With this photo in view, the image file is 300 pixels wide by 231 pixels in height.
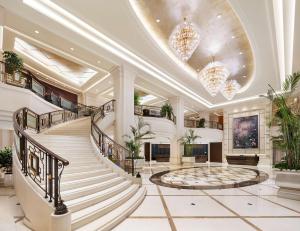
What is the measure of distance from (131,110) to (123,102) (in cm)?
60

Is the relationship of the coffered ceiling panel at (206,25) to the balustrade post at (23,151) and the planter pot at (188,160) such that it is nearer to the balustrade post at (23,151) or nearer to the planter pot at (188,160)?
the balustrade post at (23,151)

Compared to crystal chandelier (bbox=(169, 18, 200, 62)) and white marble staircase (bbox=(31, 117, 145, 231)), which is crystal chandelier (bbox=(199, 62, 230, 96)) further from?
white marble staircase (bbox=(31, 117, 145, 231))

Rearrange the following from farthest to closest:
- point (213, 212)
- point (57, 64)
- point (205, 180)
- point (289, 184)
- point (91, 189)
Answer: point (57, 64) < point (205, 180) < point (289, 184) < point (91, 189) < point (213, 212)

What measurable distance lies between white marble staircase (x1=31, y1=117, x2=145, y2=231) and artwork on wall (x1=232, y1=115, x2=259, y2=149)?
13282mm

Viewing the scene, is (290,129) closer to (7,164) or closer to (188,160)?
(7,164)

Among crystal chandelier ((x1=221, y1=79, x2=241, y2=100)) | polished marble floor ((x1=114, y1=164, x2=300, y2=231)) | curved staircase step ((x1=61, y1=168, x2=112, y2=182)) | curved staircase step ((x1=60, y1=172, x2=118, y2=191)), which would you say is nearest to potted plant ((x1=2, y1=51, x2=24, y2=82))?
curved staircase step ((x1=61, y1=168, x2=112, y2=182))

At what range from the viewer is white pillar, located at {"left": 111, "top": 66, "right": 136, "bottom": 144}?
995 cm

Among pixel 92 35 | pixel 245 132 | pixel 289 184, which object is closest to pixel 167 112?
pixel 245 132

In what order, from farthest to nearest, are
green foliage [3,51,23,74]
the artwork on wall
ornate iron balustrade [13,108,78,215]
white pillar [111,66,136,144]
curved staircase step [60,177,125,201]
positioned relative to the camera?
the artwork on wall, white pillar [111,66,136,144], green foliage [3,51,23,74], curved staircase step [60,177,125,201], ornate iron balustrade [13,108,78,215]

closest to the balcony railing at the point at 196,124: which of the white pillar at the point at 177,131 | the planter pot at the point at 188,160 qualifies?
the white pillar at the point at 177,131

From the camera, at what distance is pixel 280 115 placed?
5.74m

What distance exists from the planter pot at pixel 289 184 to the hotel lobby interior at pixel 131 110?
0.02m

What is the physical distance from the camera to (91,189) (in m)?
4.25

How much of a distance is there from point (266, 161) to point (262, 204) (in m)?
11.9
